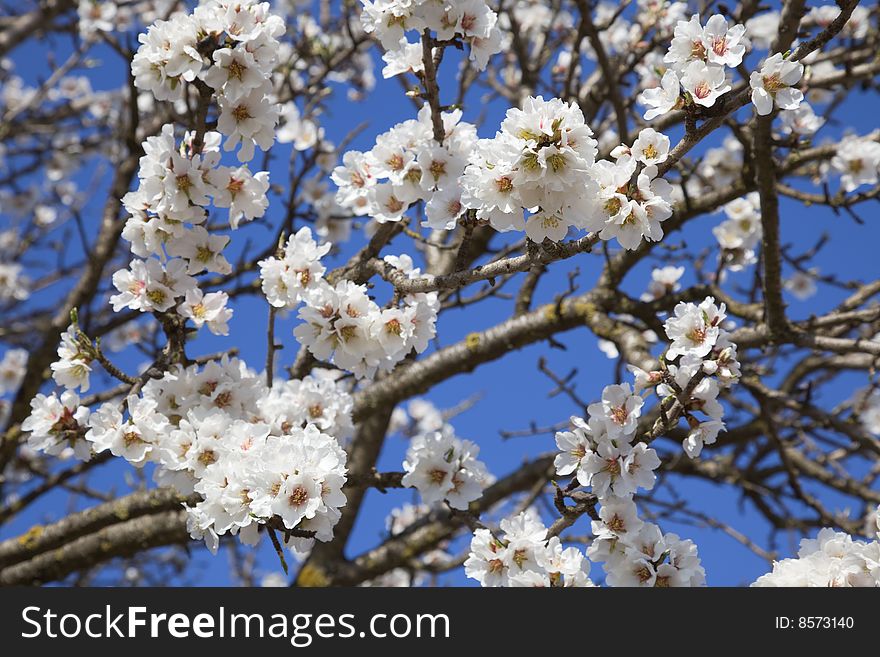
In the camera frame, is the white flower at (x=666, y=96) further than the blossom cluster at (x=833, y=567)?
No

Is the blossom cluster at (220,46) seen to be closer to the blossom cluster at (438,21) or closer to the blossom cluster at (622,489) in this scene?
the blossom cluster at (438,21)

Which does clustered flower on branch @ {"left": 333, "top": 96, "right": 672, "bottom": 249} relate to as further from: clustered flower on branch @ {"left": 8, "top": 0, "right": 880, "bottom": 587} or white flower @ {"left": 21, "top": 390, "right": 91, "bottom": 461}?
white flower @ {"left": 21, "top": 390, "right": 91, "bottom": 461}

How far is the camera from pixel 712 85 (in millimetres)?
1941

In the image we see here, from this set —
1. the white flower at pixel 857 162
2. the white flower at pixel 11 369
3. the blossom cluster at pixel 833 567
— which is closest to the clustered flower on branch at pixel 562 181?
the blossom cluster at pixel 833 567

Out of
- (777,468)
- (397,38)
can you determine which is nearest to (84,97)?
(397,38)

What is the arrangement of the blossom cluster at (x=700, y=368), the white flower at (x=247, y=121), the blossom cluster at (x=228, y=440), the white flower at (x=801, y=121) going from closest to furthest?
the blossom cluster at (x=228, y=440) → the blossom cluster at (x=700, y=368) → the white flower at (x=247, y=121) → the white flower at (x=801, y=121)

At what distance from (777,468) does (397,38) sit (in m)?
3.62

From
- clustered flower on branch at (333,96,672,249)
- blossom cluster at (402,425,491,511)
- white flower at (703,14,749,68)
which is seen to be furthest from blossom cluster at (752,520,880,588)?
white flower at (703,14,749,68)

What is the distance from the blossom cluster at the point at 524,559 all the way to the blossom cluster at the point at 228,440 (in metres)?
0.49

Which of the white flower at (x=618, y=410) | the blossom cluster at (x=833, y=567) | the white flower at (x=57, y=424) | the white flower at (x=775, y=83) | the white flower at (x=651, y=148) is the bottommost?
the blossom cluster at (x=833, y=567)

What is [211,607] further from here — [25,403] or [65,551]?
[25,403]

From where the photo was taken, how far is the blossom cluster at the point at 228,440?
2.11m

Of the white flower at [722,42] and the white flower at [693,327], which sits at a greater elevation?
the white flower at [722,42]

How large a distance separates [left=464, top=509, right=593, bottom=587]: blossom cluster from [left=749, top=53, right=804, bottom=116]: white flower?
1.29 meters
